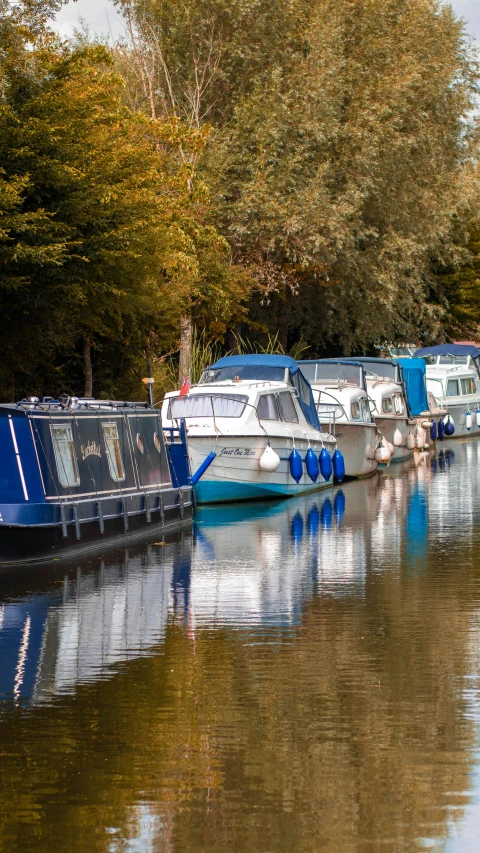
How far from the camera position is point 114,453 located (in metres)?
21.5

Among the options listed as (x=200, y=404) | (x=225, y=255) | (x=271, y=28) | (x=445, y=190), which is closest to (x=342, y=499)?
(x=200, y=404)

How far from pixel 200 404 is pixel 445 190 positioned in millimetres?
31150

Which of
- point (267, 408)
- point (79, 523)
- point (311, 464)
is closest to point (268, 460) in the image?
point (267, 408)

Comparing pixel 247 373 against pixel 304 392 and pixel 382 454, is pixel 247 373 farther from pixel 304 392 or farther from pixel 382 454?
pixel 382 454

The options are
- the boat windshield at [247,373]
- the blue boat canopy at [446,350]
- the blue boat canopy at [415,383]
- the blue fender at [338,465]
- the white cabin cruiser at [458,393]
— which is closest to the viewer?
the boat windshield at [247,373]

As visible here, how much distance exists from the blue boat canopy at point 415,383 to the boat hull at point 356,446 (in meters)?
11.4

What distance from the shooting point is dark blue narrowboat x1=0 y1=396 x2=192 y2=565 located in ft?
59.0

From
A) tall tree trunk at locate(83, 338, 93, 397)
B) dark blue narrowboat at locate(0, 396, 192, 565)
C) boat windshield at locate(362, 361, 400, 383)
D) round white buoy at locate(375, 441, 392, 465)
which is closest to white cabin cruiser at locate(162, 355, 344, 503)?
dark blue narrowboat at locate(0, 396, 192, 565)

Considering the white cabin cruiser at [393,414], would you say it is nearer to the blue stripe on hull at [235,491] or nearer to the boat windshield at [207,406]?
the blue stripe on hull at [235,491]

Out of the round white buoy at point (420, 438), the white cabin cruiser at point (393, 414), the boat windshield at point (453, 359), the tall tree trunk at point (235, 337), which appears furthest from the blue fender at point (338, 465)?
the boat windshield at point (453, 359)

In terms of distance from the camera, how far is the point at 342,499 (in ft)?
92.6

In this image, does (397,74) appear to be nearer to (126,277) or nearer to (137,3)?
(137,3)

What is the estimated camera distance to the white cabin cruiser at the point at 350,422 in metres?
33.1

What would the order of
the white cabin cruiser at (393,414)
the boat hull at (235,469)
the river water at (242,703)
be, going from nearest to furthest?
the river water at (242,703) < the boat hull at (235,469) < the white cabin cruiser at (393,414)
